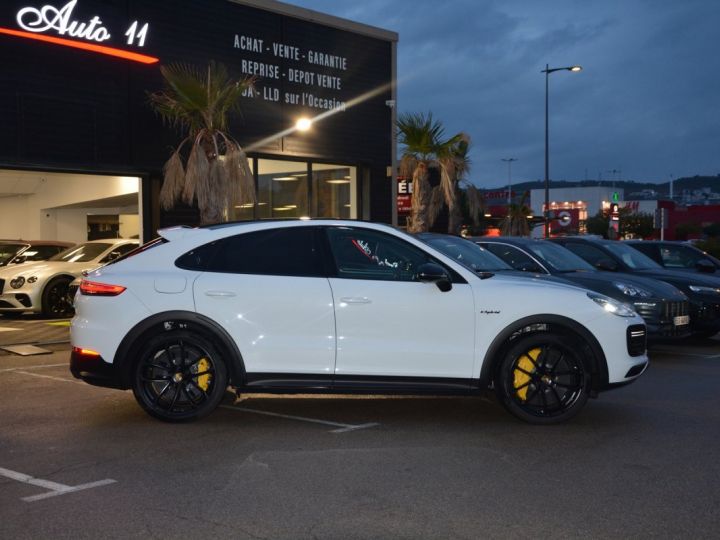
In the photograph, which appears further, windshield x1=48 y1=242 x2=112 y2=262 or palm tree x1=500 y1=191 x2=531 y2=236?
palm tree x1=500 y1=191 x2=531 y2=236

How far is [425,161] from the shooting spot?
20938 millimetres

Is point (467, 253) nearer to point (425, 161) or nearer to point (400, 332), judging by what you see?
point (400, 332)

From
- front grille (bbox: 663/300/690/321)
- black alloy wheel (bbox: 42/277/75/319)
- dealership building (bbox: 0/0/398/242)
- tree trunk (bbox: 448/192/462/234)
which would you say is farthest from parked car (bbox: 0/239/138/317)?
front grille (bbox: 663/300/690/321)

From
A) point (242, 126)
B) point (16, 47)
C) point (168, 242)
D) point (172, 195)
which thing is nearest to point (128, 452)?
point (168, 242)

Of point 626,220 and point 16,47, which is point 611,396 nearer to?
point 16,47

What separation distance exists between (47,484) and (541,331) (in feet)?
12.7

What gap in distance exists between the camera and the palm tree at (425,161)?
20.4 meters

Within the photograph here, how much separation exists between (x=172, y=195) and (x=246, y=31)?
5.49 meters

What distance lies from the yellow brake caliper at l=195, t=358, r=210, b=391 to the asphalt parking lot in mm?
334

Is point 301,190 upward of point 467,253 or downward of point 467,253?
upward

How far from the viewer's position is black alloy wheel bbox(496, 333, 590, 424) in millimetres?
6992

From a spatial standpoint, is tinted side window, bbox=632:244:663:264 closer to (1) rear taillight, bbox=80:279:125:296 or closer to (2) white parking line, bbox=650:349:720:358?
(2) white parking line, bbox=650:349:720:358

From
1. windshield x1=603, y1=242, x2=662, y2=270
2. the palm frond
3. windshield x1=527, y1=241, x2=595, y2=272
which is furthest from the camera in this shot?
the palm frond

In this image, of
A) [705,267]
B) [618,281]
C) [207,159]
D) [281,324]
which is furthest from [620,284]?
[207,159]
